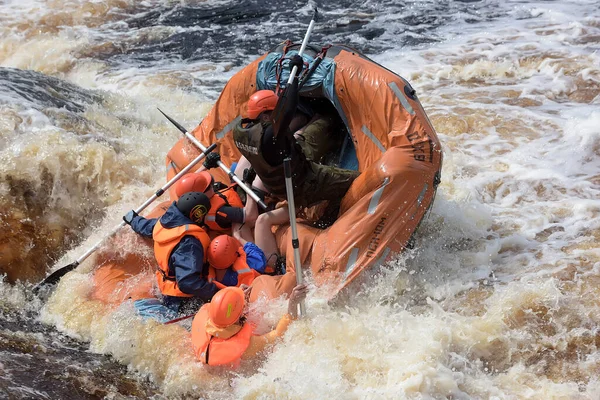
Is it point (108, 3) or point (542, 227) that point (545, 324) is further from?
point (108, 3)

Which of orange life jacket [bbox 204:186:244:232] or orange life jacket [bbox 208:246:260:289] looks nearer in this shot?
orange life jacket [bbox 208:246:260:289]

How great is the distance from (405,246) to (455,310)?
0.60 m

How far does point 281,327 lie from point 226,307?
43 cm

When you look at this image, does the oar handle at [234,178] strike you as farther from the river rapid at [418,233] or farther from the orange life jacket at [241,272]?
the river rapid at [418,233]

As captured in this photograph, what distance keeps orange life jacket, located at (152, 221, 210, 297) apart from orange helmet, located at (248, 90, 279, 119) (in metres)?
0.93

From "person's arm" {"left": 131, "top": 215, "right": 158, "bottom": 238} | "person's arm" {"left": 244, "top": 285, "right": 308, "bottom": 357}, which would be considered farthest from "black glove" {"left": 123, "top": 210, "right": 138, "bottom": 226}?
"person's arm" {"left": 244, "top": 285, "right": 308, "bottom": 357}

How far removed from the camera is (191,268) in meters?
4.42

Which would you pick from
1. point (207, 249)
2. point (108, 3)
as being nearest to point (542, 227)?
point (207, 249)

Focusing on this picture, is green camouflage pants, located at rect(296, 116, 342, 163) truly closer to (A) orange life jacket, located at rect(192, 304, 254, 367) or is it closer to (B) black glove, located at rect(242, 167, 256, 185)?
(B) black glove, located at rect(242, 167, 256, 185)

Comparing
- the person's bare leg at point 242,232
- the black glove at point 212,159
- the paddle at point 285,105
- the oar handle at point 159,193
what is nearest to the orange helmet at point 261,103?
the paddle at point 285,105

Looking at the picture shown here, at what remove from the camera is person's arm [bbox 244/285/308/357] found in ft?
12.8

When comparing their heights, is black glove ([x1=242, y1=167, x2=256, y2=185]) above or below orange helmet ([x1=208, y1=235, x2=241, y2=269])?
above

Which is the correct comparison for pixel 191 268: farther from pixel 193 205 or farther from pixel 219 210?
pixel 219 210

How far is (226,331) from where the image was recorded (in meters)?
3.88
